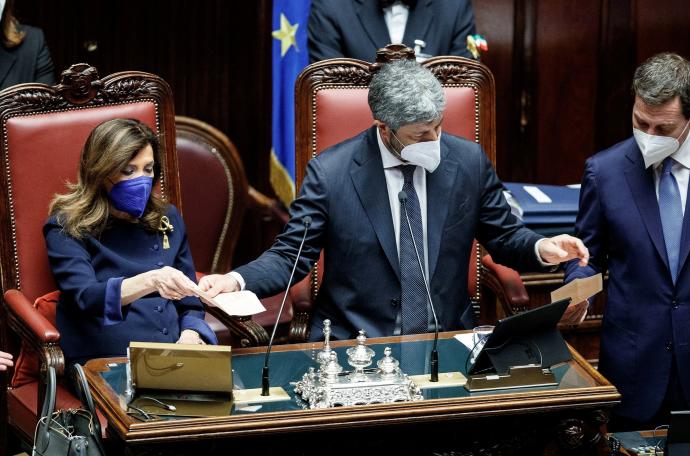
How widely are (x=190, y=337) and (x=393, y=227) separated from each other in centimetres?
68

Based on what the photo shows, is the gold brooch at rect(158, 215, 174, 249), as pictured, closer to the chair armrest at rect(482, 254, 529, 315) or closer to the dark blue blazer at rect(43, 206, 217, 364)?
the dark blue blazer at rect(43, 206, 217, 364)

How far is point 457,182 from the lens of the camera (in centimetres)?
378

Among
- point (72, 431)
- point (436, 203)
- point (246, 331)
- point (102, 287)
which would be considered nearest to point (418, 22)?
point (436, 203)

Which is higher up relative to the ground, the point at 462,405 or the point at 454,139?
the point at 454,139

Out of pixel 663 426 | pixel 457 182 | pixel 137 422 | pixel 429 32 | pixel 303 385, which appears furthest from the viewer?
pixel 429 32

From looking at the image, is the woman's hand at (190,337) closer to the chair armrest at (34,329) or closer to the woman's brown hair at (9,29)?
the chair armrest at (34,329)

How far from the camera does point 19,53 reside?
4699 millimetres

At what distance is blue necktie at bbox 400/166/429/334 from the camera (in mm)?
3668

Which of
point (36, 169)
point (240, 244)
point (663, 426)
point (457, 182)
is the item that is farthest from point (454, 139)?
point (240, 244)

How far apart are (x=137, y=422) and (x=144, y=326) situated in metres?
0.83

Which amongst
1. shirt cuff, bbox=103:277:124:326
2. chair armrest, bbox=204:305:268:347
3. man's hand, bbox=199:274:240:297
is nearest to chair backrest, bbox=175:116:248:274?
chair armrest, bbox=204:305:268:347

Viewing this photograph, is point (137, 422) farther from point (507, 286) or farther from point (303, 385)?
point (507, 286)

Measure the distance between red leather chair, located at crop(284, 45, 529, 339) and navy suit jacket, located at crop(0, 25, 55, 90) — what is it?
1.25 metres

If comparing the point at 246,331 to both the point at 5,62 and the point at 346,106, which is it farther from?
the point at 5,62
